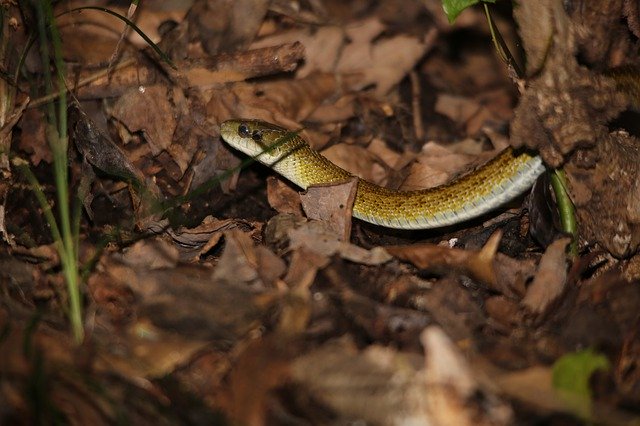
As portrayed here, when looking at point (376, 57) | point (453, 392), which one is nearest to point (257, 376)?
point (453, 392)

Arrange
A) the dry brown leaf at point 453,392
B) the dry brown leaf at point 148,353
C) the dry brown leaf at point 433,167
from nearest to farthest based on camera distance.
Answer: the dry brown leaf at point 453,392 → the dry brown leaf at point 148,353 → the dry brown leaf at point 433,167

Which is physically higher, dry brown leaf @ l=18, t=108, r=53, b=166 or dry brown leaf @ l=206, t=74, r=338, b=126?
dry brown leaf @ l=18, t=108, r=53, b=166

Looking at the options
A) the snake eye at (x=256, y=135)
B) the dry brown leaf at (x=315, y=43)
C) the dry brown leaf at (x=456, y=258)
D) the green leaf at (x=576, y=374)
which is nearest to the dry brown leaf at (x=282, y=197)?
the snake eye at (x=256, y=135)

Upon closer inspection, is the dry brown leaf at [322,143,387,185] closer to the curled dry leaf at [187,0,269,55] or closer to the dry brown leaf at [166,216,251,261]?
the dry brown leaf at [166,216,251,261]

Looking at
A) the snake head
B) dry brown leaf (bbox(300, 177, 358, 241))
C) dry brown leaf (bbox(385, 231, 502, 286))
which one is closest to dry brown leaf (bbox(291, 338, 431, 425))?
dry brown leaf (bbox(385, 231, 502, 286))

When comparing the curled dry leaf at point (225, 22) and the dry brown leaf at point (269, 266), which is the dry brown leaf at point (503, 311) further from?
the curled dry leaf at point (225, 22)

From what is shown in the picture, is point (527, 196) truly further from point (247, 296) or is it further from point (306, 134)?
point (247, 296)
